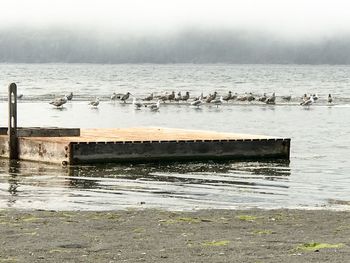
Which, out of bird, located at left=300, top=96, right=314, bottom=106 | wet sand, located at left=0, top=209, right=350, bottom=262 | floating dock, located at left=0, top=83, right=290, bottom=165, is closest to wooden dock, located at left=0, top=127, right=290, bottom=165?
floating dock, located at left=0, top=83, right=290, bottom=165

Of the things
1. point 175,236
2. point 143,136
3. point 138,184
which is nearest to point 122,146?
point 143,136

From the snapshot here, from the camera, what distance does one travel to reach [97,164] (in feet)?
83.4

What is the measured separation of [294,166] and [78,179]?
6793 millimetres

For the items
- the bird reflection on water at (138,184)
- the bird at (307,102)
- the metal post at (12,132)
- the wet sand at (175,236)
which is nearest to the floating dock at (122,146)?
the metal post at (12,132)

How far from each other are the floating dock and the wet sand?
8797 millimetres

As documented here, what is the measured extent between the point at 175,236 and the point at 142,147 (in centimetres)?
1231

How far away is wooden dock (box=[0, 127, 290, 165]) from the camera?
25438mm

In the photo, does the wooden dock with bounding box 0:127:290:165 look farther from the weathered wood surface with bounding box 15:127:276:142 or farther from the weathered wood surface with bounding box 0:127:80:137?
the weathered wood surface with bounding box 0:127:80:137

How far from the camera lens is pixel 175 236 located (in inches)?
546

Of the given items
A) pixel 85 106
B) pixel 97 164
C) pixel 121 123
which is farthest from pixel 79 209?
pixel 85 106

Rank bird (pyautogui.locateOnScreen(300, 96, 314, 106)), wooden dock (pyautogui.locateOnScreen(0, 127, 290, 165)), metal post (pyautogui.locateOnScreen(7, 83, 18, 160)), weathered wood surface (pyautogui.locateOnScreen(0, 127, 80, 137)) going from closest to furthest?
wooden dock (pyautogui.locateOnScreen(0, 127, 290, 165)) < metal post (pyautogui.locateOnScreen(7, 83, 18, 160)) < weathered wood surface (pyautogui.locateOnScreen(0, 127, 80, 137)) < bird (pyautogui.locateOnScreen(300, 96, 314, 106))

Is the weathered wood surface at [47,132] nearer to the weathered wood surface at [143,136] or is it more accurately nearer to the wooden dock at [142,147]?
the wooden dock at [142,147]

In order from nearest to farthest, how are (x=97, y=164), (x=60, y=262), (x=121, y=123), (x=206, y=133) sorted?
(x=60, y=262)
(x=97, y=164)
(x=206, y=133)
(x=121, y=123)

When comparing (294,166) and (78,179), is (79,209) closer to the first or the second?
(78,179)
